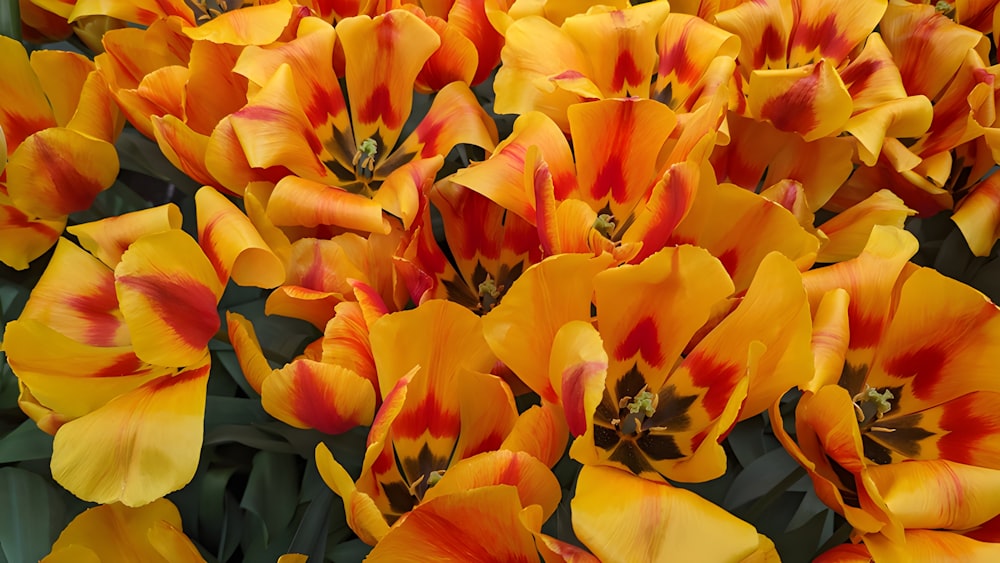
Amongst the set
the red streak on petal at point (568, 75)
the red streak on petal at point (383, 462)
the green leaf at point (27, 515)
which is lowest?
the green leaf at point (27, 515)

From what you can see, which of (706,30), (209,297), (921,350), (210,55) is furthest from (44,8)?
(921,350)

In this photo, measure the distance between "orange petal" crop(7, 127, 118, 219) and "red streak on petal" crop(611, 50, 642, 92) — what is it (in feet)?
0.84

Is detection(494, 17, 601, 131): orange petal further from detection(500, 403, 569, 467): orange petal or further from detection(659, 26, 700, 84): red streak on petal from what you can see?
detection(500, 403, 569, 467): orange petal

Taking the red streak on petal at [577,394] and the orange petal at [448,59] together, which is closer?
the red streak on petal at [577,394]

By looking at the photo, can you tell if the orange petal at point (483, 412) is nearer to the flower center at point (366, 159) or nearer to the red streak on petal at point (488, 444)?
the red streak on petal at point (488, 444)

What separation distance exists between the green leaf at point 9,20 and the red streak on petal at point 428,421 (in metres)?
0.33

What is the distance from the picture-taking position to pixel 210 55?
47 cm

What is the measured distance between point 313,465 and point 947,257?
0.36 meters

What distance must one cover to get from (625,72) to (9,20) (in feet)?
1.14

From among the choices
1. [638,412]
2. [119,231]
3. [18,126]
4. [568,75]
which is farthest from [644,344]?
[18,126]

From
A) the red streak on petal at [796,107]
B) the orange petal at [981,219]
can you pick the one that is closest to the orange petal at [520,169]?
the red streak on petal at [796,107]

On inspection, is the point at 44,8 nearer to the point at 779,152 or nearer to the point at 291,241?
the point at 291,241

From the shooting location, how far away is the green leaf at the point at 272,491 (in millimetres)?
443

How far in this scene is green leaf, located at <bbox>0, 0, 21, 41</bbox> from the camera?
20.9 inches
